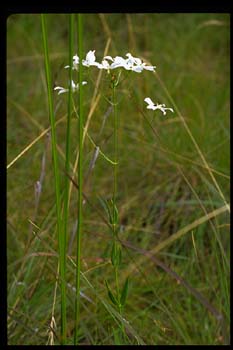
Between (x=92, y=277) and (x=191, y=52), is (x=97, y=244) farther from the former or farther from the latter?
(x=191, y=52)

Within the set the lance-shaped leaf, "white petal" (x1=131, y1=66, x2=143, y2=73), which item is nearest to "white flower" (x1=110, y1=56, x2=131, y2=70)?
"white petal" (x1=131, y1=66, x2=143, y2=73)

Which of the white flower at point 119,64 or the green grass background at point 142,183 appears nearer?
the white flower at point 119,64

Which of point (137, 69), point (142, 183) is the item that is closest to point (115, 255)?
point (137, 69)

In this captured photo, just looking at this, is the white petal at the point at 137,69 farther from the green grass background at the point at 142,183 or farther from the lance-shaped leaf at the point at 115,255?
the lance-shaped leaf at the point at 115,255

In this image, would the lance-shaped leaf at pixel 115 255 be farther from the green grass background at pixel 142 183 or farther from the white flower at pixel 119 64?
the white flower at pixel 119 64

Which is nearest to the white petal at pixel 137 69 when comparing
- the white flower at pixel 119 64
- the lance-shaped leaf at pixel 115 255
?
the white flower at pixel 119 64

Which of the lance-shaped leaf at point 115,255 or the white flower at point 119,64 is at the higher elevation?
the white flower at point 119,64

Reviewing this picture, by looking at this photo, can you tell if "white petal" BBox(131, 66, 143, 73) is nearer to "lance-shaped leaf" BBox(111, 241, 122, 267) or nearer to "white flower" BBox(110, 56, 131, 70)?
"white flower" BBox(110, 56, 131, 70)

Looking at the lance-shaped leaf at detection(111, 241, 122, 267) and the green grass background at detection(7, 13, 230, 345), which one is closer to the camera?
the lance-shaped leaf at detection(111, 241, 122, 267)

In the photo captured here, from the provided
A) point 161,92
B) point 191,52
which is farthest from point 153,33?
point 161,92
